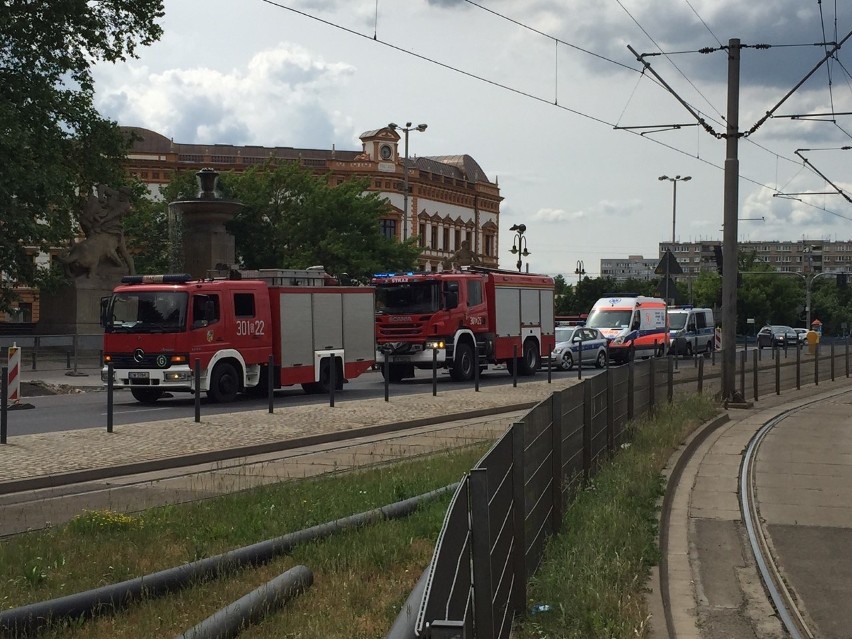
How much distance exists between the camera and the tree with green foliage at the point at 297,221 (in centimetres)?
6562

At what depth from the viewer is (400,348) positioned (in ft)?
105

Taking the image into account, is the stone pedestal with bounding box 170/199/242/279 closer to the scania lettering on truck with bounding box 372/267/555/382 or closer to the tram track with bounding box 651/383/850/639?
the scania lettering on truck with bounding box 372/267/555/382

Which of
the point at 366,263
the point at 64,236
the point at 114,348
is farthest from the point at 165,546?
the point at 366,263

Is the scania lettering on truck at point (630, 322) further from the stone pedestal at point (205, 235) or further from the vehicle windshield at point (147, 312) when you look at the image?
the vehicle windshield at point (147, 312)

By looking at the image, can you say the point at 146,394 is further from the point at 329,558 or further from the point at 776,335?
the point at 776,335

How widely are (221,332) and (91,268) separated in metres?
16.3

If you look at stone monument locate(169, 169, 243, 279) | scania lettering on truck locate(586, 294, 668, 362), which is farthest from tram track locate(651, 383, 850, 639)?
scania lettering on truck locate(586, 294, 668, 362)

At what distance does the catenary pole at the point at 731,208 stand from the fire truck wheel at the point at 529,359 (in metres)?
13.0

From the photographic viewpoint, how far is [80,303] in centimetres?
3875

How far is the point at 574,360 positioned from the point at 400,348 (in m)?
11.7

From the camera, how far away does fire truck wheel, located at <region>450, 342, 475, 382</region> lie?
3256 centimetres

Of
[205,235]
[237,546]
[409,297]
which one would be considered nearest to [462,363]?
[409,297]

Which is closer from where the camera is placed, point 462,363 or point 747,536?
point 747,536

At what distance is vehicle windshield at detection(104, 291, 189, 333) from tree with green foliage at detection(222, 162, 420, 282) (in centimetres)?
4082
